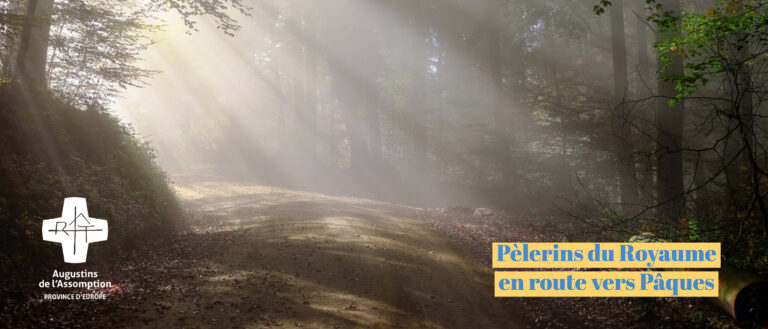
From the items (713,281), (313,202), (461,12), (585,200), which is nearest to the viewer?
(713,281)

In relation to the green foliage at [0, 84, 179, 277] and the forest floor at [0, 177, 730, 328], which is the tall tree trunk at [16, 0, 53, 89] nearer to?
the green foliage at [0, 84, 179, 277]

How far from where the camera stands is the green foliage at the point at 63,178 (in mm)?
7977

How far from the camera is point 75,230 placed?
8.98 m

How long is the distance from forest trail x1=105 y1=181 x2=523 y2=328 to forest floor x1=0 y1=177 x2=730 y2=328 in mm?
23

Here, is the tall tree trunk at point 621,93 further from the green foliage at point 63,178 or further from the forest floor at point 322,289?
the green foliage at point 63,178

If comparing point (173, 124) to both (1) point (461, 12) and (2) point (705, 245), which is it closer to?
(1) point (461, 12)

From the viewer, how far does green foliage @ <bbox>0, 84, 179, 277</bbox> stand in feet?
26.2

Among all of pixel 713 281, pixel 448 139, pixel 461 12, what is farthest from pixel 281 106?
pixel 713 281

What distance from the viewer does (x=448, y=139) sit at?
1459 inches

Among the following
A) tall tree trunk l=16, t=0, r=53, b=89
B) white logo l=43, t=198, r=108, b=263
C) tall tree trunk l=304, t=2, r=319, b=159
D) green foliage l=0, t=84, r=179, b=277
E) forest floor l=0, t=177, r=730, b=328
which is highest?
tall tree trunk l=304, t=2, r=319, b=159

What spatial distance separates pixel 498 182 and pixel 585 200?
18.9 ft

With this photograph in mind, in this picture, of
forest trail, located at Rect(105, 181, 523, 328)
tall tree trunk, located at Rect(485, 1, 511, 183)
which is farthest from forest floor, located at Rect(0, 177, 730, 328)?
tall tree trunk, located at Rect(485, 1, 511, 183)

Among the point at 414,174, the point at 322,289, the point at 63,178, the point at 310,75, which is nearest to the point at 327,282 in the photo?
the point at 322,289

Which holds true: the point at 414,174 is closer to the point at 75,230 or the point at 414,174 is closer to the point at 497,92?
the point at 497,92
